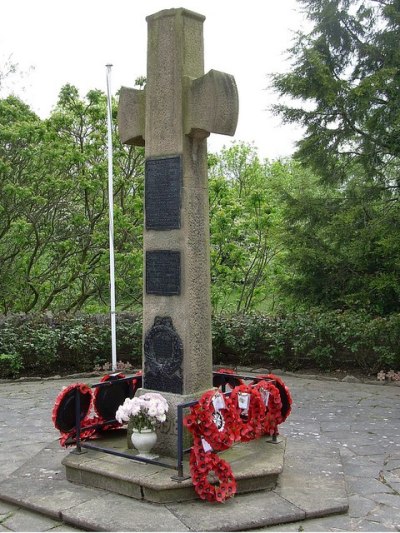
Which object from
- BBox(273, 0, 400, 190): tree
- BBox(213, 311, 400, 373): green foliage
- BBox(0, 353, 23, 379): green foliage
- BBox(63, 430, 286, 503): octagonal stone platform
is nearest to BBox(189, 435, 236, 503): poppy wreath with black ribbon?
BBox(63, 430, 286, 503): octagonal stone platform

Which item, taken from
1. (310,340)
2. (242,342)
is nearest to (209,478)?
(310,340)

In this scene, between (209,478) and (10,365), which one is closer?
(209,478)

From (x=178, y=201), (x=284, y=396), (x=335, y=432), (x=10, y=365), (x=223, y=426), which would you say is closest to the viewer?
(x=223, y=426)

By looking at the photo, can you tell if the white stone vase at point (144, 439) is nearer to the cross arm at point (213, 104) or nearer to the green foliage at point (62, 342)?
the cross arm at point (213, 104)

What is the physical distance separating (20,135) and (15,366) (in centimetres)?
502

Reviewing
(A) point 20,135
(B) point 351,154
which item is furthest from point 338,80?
(A) point 20,135

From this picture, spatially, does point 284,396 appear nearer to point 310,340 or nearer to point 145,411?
point 145,411

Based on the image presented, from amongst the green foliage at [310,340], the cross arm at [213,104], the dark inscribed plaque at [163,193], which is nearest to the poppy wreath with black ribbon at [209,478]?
the dark inscribed plaque at [163,193]

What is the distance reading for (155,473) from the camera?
521 cm

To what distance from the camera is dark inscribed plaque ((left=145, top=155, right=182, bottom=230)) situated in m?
5.70

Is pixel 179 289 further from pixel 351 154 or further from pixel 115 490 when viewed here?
pixel 351 154

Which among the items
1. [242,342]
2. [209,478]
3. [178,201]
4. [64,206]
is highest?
[64,206]

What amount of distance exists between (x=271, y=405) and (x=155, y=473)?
4.78 ft

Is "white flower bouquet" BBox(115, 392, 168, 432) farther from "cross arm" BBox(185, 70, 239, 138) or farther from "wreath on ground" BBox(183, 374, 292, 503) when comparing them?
"cross arm" BBox(185, 70, 239, 138)
